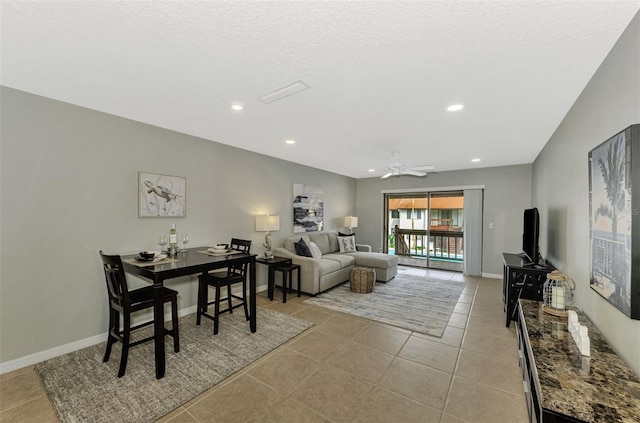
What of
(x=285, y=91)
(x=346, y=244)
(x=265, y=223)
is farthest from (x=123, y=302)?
(x=346, y=244)

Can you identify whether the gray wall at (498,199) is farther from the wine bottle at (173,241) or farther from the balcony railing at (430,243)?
the wine bottle at (173,241)

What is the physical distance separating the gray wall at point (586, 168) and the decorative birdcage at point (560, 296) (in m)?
0.07

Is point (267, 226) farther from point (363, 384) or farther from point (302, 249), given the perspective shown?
point (363, 384)

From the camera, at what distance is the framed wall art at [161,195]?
319 cm

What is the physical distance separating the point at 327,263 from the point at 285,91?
3.34 metres

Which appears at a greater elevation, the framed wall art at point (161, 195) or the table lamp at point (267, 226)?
the framed wall art at point (161, 195)

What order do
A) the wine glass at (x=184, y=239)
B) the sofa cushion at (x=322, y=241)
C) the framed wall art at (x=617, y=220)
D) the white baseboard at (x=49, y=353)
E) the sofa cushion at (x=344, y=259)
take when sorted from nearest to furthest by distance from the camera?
the framed wall art at (x=617, y=220) → the white baseboard at (x=49, y=353) → the wine glass at (x=184, y=239) → the sofa cushion at (x=344, y=259) → the sofa cushion at (x=322, y=241)

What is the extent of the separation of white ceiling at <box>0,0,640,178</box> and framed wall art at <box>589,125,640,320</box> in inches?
27.9

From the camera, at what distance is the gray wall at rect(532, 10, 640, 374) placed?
144 centimetres

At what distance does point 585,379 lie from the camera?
50.2 inches

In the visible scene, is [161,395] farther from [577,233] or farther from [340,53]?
[577,233]

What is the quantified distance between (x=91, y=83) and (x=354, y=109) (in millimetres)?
2428

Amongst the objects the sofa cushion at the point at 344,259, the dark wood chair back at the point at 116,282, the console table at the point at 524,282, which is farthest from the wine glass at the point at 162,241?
the console table at the point at 524,282

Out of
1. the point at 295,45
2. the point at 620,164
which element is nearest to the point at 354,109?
the point at 295,45
